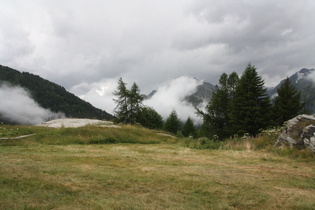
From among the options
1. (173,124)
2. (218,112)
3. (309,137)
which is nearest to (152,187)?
(309,137)

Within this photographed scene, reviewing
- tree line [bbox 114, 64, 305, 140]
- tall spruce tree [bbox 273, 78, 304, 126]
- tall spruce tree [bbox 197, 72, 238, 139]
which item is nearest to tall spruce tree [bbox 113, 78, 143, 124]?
tree line [bbox 114, 64, 305, 140]

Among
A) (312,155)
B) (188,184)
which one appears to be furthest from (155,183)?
(312,155)

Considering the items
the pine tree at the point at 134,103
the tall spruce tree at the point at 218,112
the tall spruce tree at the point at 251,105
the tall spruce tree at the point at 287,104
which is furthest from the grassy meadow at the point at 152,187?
the pine tree at the point at 134,103

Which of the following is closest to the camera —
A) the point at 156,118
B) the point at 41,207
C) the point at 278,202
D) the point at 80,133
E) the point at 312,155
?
the point at 41,207

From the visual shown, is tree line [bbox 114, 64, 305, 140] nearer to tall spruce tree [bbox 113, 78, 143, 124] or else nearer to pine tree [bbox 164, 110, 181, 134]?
tall spruce tree [bbox 113, 78, 143, 124]

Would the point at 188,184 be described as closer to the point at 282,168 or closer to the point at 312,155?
the point at 282,168

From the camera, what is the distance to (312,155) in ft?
31.4

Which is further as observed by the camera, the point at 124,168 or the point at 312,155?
the point at 312,155

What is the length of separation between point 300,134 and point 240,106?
61.6 feet

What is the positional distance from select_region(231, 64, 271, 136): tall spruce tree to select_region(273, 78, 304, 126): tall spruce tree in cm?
375

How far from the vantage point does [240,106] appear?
3034 centimetres

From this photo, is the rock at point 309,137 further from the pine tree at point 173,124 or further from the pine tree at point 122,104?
the pine tree at point 173,124

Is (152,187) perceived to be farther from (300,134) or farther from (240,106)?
(240,106)

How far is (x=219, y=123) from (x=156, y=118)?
33842 millimetres
